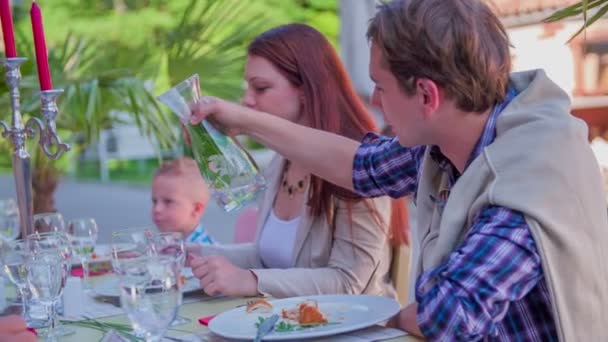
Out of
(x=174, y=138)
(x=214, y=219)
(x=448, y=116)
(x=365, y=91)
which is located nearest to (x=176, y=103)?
(x=448, y=116)

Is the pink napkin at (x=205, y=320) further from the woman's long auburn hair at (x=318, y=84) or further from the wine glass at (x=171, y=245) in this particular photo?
the woman's long auburn hair at (x=318, y=84)

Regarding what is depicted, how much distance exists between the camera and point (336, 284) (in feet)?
7.13

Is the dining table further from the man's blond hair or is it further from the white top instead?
the man's blond hair

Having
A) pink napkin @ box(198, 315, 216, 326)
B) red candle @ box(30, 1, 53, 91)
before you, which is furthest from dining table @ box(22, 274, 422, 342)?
red candle @ box(30, 1, 53, 91)

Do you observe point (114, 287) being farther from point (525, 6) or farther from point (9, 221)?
point (525, 6)

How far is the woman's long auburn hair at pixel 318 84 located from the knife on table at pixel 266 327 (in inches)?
28.7

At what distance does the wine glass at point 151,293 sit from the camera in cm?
121

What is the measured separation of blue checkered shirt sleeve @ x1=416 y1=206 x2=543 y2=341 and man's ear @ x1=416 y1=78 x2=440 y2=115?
218mm

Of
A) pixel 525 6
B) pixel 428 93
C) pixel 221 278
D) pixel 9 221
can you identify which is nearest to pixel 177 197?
pixel 9 221

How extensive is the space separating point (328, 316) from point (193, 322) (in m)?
0.26

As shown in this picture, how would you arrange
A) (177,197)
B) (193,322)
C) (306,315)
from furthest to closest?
1. (177,197)
2. (193,322)
3. (306,315)

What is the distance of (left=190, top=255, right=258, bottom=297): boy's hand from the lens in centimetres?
191

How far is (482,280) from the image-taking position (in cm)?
129

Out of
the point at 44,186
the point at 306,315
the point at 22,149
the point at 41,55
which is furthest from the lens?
the point at 44,186
